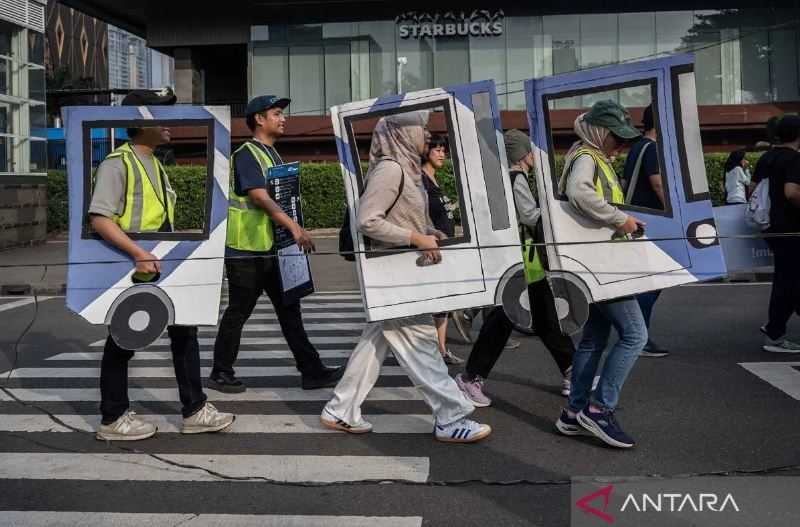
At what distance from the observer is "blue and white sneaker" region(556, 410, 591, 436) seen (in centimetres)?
512

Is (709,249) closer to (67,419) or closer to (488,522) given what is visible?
(488,522)

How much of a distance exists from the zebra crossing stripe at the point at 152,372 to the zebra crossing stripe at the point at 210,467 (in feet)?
7.20

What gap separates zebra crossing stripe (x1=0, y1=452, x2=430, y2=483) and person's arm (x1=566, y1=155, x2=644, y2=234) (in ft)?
4.95

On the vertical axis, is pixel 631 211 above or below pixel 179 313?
above

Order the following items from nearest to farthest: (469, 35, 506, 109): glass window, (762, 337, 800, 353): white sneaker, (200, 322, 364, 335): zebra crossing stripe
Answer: (762, 337, 800, 353): white sneaker, (200, 322, 364, 335): zebra crossing stripe, (469, 35, 506, 109): glass window

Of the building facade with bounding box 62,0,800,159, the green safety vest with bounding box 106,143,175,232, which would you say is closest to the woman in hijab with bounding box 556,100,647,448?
the green safety vest with bounding box 106,143,175,232

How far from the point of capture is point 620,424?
→ 5398 millimetres

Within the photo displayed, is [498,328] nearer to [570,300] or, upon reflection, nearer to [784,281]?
[570,300]

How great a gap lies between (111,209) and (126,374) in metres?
0.92

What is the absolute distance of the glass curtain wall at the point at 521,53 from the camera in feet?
98.9

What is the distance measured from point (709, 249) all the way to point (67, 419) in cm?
386

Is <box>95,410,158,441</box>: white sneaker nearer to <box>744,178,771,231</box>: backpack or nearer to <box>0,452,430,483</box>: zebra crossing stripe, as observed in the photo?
<box>0,452,430,483</box>: zebra crossing stripe

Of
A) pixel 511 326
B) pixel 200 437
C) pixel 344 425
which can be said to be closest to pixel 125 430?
pixel 200 437

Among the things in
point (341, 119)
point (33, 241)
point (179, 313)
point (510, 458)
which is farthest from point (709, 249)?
point (33, 241)
